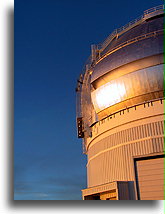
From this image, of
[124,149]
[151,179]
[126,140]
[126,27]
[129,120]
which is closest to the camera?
[151,179]

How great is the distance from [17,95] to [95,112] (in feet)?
23.4

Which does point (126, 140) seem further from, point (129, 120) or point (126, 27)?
point (126, 27)

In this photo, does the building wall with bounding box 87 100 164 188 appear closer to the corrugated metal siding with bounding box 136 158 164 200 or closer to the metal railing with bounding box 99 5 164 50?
the corrugated metal siding with bounding box 136 158 164 200

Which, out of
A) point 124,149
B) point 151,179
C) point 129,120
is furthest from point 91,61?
point 151,179

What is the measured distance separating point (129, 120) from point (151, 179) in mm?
3141

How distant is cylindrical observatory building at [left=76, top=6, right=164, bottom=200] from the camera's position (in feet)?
37.5

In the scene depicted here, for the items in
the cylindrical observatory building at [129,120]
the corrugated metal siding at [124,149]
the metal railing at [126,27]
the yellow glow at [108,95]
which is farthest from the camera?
the metal railing at [126,27]

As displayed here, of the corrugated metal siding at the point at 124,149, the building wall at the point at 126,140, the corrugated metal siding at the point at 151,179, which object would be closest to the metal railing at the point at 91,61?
the building wall at the point at 126,140

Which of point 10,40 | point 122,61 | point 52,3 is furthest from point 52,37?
point 122,61

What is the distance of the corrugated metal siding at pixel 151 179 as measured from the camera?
1055 cm

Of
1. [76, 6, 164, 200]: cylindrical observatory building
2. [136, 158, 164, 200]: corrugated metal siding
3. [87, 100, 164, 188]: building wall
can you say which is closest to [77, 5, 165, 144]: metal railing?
[76, 6, 164, 200]: cylindrical observatory building

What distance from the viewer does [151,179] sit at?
1092 cm

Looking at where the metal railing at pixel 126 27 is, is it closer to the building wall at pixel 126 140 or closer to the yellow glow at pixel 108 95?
the yellow glow at pixel 108 95

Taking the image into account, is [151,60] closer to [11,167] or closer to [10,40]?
[10,40]
